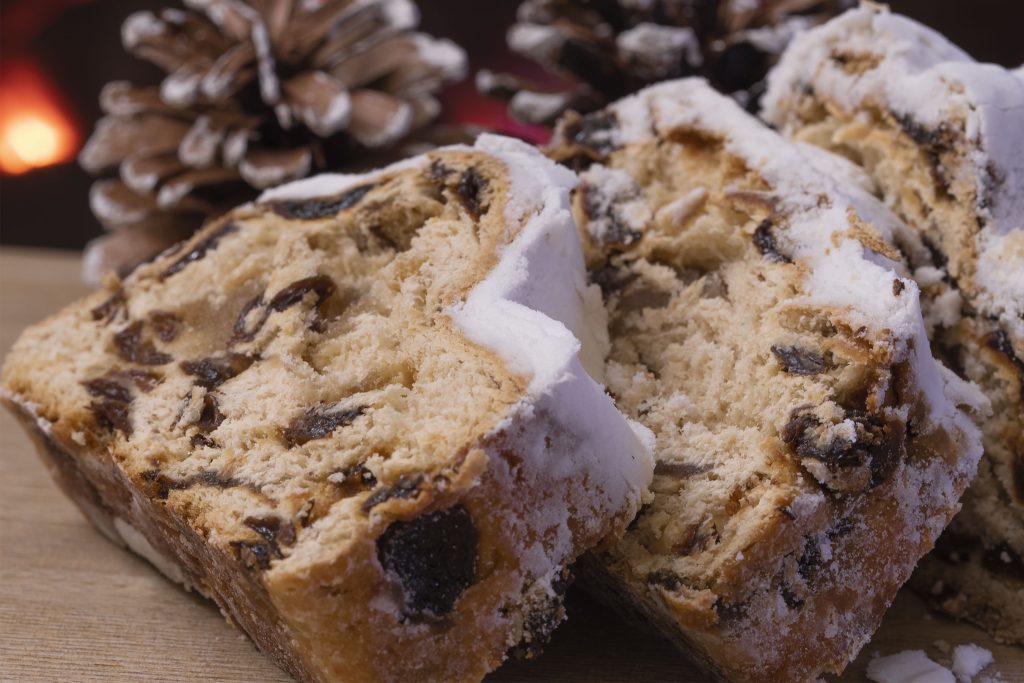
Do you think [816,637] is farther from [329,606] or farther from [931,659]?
[329,606]

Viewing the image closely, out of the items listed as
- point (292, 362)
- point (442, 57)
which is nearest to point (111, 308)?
point (292, 362)

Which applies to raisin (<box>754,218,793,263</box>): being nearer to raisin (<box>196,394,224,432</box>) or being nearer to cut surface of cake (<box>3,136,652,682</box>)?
cut surface of cake (<box>3,136,652,682</box>)

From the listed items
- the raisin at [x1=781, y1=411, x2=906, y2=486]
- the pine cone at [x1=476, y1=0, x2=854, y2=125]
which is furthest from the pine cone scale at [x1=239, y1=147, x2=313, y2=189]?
the raisin at [x1=781, y1=411, x2=906, y2=486]

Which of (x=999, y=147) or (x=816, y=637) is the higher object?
(x=999, y=147)

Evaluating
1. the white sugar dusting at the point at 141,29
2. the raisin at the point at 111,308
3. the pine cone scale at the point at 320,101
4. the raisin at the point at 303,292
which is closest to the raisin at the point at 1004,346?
the raisin at the point at 303,292

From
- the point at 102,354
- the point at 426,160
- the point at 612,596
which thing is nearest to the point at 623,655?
the point at 612,596

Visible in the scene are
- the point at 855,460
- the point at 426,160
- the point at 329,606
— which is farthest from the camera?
the point at 426,160

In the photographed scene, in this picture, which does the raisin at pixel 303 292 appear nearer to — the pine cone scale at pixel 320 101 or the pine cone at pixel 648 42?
the pine cone scale at pixel 320 101
